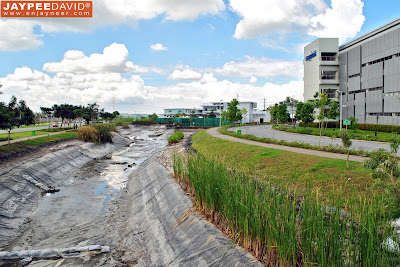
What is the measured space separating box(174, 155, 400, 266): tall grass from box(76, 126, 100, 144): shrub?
89.1ft

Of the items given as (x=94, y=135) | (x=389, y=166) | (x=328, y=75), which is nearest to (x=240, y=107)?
(x=328, y=75)

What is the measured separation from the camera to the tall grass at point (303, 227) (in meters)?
3.97

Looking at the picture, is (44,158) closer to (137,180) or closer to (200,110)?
(137,180)

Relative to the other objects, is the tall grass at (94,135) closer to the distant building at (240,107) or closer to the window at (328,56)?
the distant building at (240,107)

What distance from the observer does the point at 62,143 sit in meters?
27.0

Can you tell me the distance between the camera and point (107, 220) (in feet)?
36.4

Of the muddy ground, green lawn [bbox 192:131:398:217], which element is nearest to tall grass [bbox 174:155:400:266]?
the muddy ground

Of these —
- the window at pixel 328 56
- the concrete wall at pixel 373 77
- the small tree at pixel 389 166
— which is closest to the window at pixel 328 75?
the concrete wall at pixel 373 77

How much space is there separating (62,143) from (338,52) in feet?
158

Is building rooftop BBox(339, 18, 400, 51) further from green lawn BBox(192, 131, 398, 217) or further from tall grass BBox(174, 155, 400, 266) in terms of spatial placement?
tall grass BBox(174, 155, 400, 266)

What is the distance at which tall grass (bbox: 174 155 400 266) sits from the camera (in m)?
3.97

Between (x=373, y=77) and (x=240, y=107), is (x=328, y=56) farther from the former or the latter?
(x=240, y=107)

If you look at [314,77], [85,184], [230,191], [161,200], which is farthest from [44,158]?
[314,77]

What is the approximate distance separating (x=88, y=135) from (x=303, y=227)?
3029 cm
